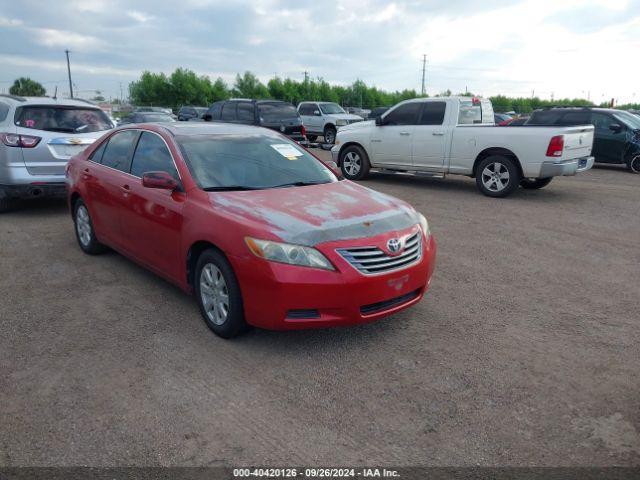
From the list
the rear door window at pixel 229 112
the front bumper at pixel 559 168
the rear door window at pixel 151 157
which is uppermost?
the rear door window at pixel 229 112

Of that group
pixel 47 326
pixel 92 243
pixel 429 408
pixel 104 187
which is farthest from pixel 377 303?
pixel 92 243

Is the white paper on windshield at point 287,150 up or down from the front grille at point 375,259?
up

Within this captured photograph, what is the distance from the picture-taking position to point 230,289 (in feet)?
12.4

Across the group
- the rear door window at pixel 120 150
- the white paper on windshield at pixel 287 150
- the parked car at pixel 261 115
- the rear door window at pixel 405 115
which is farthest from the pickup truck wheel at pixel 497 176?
the parked car at pixel 261 115

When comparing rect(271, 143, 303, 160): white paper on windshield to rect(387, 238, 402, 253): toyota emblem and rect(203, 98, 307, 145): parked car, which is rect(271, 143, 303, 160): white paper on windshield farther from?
rect(203, 98, 307, 145): parked car

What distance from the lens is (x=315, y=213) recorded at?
13.0 ft

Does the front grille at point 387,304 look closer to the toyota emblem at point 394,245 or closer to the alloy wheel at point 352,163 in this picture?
the toyota emblem at point 394,245

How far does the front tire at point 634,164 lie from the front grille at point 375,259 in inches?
513

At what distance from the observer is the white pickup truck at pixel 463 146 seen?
941cm

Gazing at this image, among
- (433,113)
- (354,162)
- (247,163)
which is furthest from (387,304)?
(354,162)

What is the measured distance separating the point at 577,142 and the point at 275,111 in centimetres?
974

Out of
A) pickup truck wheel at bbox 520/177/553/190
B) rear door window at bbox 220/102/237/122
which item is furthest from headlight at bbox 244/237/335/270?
rear door window at bbox 220/102/237/122

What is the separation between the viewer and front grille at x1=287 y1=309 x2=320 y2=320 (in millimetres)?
3629

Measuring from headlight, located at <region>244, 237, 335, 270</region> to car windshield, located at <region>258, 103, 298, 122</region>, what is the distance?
13.3 metres
